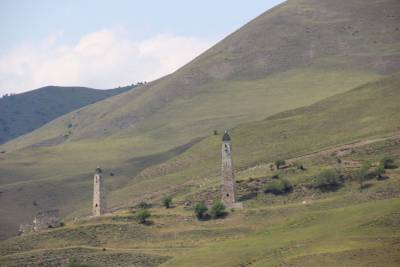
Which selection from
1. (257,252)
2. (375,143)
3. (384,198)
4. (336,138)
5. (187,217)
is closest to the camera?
(257,252)

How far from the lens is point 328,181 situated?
11150cm

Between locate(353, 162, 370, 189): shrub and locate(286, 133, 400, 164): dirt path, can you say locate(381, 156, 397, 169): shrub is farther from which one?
locate(286, 133, 400, 164): dirt path

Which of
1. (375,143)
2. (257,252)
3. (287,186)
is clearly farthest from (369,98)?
(257,252)

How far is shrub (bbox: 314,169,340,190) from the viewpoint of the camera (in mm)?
111412

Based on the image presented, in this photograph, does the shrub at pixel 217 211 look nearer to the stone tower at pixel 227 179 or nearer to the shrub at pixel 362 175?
the stone tower at pixel 227 179

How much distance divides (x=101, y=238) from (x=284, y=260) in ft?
94.1

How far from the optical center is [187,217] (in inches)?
4299

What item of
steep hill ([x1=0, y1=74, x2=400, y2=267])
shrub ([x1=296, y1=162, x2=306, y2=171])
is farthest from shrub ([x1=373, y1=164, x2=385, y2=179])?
shrub ([x1=296, y1=162, x2=306, y2=171])

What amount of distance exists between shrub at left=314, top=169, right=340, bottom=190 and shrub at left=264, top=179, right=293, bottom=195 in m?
2.87

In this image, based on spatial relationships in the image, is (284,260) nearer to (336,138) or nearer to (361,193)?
(361,193)

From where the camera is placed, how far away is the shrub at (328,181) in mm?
111412

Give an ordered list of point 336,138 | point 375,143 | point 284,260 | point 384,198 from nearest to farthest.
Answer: point 284,260, point 384,198, point 375,143, point 336,138

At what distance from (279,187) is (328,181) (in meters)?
5.30

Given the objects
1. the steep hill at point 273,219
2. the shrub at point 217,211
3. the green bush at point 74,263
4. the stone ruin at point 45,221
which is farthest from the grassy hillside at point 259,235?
the stone ruin at point 45,221
